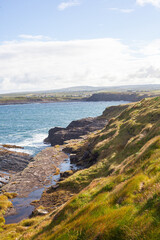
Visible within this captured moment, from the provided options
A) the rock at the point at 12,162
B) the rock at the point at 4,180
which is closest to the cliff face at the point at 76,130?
the rock at the point at 12,162

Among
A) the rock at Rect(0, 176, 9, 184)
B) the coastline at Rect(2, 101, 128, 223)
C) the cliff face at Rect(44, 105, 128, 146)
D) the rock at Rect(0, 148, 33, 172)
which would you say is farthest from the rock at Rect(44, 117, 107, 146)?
the rock at Rect(0, 176, 9, 184)

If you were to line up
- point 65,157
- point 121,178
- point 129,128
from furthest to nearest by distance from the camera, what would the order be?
point 65,157 < point 129,128 < point 121,178

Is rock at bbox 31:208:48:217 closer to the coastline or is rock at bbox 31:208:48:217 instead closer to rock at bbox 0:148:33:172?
the coastline

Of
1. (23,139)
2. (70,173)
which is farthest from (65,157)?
(23,139)

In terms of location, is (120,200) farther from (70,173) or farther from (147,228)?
(70,173)

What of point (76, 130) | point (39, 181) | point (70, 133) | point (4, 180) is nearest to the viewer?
point (39, 181)

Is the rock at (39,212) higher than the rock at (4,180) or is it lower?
higher

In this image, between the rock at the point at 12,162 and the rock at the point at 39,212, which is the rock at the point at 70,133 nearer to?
the rock at the point at 12,162

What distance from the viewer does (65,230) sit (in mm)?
11727

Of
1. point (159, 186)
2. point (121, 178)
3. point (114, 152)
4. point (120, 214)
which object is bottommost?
point (114, 152)

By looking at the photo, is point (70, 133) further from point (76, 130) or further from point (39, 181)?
point (39, 181)

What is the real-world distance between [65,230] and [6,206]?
73.8 ft

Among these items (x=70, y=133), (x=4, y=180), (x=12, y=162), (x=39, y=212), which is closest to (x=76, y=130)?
(x=70, y=133)

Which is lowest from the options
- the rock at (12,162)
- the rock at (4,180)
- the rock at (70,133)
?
the rock at (4,180)
